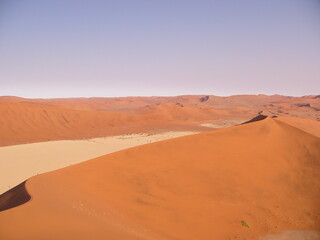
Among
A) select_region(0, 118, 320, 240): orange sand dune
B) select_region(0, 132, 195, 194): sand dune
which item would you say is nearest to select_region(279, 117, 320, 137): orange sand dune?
select_region(0, 118, 320, 240): orange sand dune

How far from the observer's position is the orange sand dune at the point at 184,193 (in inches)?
185

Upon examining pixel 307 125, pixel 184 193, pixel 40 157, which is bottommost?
pixel 40 157

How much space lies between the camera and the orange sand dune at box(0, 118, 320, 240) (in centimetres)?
469

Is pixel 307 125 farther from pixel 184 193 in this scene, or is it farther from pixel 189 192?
pixel 184 193

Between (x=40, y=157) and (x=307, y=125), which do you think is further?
(x=40, y=157)

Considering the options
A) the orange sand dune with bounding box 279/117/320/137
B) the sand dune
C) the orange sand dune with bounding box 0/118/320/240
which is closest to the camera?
the orange sand dune with bounding box 0/118/320/240

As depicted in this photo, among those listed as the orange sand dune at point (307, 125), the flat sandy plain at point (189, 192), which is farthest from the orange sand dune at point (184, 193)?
the orange sand dune at point (307, 125)

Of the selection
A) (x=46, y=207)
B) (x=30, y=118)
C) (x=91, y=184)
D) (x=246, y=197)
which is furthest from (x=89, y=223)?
(x=30, y=118)

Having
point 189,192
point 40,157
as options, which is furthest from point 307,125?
point 40,157

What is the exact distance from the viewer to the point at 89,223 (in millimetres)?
4586

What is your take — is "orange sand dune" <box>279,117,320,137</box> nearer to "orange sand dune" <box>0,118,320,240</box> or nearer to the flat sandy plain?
the flat sandy plain

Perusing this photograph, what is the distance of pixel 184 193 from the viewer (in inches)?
277

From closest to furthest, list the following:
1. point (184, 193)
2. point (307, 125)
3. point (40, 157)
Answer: point (184, 193), point (307, 125), point (40, 157)

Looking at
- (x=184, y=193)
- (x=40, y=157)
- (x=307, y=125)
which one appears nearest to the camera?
(x=184, y=193)
